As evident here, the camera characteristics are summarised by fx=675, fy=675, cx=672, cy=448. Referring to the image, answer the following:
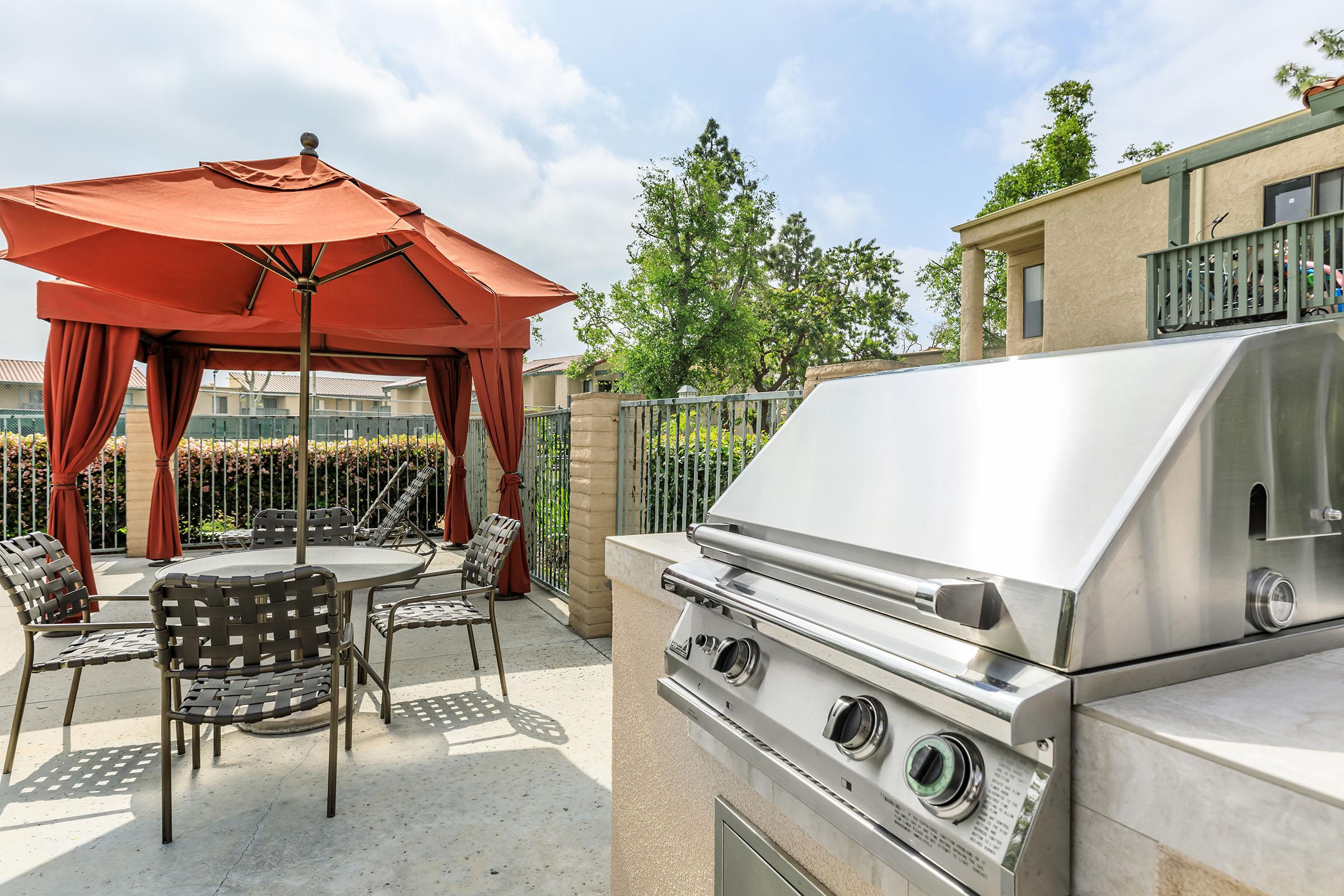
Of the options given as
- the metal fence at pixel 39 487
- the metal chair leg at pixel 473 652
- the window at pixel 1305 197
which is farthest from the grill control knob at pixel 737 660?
the window at pixel 1305 197

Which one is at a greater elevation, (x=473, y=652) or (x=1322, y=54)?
(x=1322, y=54)

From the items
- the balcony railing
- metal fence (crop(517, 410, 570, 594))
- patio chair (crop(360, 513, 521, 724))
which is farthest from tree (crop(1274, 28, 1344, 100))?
patio chair (crop(360, 513, 521, 724))

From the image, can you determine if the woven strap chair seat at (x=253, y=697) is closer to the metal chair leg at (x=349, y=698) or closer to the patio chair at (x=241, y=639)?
the patio chair at (x=241, y=639)

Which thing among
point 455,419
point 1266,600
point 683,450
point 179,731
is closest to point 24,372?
point 455,419

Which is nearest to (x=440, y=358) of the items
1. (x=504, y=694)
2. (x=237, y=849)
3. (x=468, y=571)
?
(x=468, y=571)

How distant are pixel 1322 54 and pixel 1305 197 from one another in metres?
12.3

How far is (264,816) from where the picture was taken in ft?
8.93

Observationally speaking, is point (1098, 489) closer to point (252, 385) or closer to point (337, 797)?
point (337, 797)

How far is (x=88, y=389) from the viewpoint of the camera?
593 centimetres

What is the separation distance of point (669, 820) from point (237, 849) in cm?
190

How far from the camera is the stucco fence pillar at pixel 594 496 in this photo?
4871 millimetres

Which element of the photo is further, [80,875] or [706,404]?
[706,404]

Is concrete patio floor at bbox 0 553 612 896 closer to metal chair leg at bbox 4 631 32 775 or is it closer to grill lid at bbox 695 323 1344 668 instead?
metal chair leg at bbox 4 631 32 775

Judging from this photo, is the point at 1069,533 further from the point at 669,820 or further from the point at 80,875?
the point at 80,875
